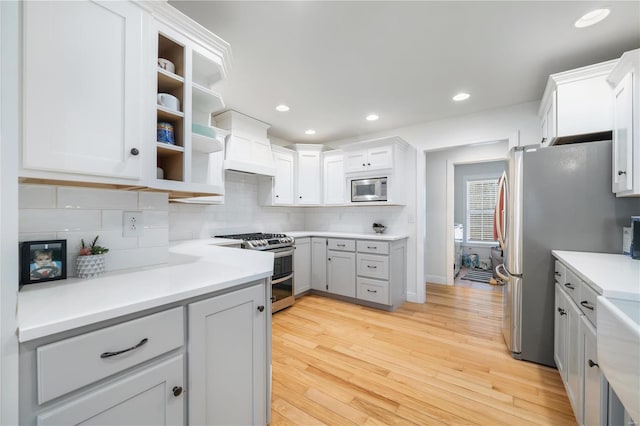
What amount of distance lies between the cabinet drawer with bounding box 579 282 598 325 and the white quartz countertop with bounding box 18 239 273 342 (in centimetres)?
160

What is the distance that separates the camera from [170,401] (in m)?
0.96

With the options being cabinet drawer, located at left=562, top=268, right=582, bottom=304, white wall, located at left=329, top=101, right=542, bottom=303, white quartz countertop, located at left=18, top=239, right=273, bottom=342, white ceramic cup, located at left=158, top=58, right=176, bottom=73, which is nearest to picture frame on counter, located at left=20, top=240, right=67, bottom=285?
white quartz countertop, located at left=18, top=239, right=273, bottom=342

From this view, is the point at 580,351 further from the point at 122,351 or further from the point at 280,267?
the point at 280,267

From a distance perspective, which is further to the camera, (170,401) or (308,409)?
(308,409)

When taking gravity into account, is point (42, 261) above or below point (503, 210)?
below

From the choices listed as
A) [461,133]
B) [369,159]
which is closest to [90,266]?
[369,159]

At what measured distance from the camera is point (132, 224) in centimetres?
140

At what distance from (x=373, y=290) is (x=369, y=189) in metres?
1.41

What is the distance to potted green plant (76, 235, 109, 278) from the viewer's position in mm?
1153

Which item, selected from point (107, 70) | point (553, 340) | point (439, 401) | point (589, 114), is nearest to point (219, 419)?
point (439, 401)

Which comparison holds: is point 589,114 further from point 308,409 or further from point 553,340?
point 308,409

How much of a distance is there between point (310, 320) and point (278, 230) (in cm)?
172

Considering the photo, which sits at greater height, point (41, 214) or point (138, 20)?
point (138, 20)

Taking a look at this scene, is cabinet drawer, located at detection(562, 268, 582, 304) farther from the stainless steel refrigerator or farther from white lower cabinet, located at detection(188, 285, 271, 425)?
white lower cabinet, located at detection(188, 285, 271, 425)
